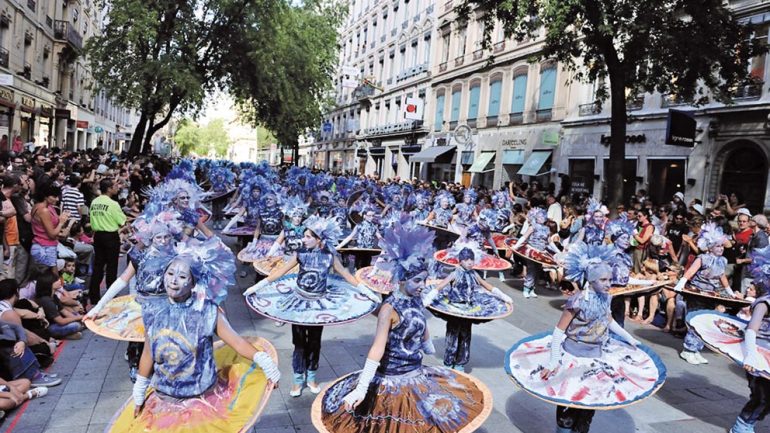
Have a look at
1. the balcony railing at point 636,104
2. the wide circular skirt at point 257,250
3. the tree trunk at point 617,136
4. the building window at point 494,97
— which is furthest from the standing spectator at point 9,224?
the building window at point 494,97

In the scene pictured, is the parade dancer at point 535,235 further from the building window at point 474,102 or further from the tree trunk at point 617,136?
the building window at point 474,102

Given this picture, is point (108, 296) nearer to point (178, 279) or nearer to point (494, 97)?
point (178, 279)

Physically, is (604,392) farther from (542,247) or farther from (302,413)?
(542,247)

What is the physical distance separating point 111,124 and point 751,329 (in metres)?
66.1

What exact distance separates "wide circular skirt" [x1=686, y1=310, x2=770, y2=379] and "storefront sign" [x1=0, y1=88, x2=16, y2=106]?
28271mm

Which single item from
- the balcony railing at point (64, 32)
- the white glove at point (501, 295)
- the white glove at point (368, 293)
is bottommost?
the white glove at point (368, 293)

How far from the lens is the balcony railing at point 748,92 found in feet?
57.8

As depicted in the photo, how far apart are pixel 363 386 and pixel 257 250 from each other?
6.51 metres

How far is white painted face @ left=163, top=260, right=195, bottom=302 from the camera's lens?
3.87 metres

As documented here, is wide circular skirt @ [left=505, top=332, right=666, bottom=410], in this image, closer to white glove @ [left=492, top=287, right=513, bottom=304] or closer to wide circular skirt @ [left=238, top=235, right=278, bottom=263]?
white glove @ [left=492, top=287, right=513, bottom=304]

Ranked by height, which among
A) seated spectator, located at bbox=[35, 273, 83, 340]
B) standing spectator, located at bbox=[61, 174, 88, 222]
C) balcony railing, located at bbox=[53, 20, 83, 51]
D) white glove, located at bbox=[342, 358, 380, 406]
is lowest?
seated spectator, located at bbox=[35, 273, 83, 340]

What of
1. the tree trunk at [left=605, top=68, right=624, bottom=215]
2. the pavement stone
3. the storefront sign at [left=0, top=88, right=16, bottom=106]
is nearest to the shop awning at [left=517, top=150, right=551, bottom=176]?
the tree trunk at [left=605, top=68, right=624, bottom=215]

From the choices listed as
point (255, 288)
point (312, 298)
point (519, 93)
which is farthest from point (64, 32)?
point (312, 298)

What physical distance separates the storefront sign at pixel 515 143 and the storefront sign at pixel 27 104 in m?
26.1
